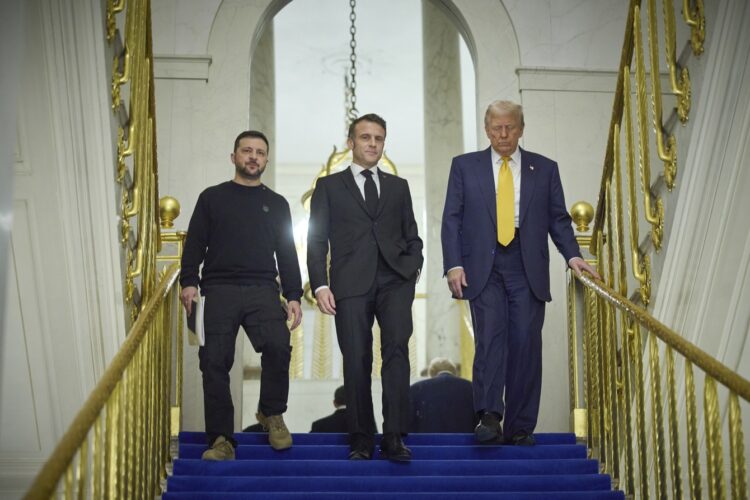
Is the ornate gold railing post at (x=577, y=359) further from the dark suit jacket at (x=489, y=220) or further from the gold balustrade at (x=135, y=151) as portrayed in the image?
the gold balustrade at (x=135, y=151)

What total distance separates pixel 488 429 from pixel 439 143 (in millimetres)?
7788

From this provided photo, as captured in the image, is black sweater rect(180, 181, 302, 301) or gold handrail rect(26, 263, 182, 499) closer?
gold handrail rect(26, 263, 182, 499)

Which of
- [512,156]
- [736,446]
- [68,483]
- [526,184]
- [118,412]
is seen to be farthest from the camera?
[512,156]

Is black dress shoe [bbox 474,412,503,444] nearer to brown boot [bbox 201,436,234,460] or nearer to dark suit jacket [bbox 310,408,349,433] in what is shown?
brown boot [bbox 201,436,234,460]

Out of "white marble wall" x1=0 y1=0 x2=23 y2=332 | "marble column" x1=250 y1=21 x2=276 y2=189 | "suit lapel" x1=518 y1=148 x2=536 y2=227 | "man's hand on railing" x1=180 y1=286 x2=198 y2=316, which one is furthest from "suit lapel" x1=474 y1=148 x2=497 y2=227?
"marble column" x1=250 y1=21 x2=276 y2=189

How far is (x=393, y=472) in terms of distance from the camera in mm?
5047

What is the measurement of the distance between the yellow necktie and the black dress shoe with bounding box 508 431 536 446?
1001 mm

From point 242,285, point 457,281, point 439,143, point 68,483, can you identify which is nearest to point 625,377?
point 457,281

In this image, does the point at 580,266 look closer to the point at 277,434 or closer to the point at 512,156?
the point at 512,156

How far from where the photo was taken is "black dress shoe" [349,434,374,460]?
17.1ft

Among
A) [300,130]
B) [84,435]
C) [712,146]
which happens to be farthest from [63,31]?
[300,130]

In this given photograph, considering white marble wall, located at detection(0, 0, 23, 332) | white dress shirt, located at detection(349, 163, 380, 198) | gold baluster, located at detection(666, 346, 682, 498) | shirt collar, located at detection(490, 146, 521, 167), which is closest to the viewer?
white marble wall, located at detection(0, 0, 23, 332)

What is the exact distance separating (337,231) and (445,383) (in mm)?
1606

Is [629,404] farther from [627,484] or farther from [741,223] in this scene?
[741,223]
